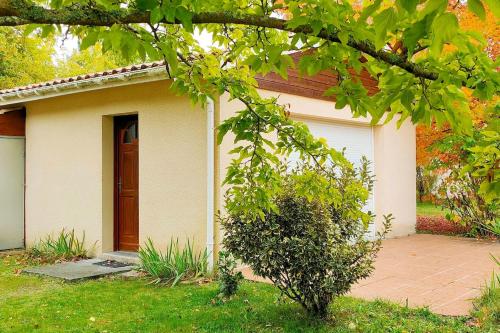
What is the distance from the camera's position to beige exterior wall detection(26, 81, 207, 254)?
7.75 m

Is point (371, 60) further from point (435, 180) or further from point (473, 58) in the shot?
point (435, 180)

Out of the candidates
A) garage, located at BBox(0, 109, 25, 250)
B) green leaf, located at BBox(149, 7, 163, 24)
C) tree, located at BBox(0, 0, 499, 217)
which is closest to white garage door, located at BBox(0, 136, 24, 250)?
garage, located at BBox(0, 109, 25, 250)

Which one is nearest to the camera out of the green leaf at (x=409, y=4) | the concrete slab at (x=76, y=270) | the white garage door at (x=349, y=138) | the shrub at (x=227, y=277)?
the green leaf at (x=409, y=4)

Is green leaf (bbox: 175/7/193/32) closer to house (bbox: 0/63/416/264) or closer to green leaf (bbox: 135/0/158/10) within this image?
green leaf (bbox: 135/0/158/10)

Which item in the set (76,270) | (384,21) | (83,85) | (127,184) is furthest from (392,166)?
(384,21)

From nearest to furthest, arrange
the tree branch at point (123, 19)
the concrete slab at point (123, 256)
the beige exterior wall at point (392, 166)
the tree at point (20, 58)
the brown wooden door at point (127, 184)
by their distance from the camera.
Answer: the tree branch at point (123, 19) → the concrete slab at point (123, 256) → the brown wooden door at point (127, 184) → the beige exterior wall at point (392, 166) → the tree at point (20, 58)

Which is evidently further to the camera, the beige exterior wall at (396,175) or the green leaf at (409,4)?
the beige exterior wall at (396,175)

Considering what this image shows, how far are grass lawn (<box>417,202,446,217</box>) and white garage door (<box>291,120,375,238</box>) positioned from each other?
15.3ft

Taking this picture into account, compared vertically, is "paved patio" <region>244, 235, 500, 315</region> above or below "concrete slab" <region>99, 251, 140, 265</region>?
below

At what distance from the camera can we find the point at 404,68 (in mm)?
2311

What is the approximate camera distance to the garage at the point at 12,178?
1015 cm

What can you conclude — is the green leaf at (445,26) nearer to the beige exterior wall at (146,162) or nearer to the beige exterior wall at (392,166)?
the beige exterior wall at (146,162)

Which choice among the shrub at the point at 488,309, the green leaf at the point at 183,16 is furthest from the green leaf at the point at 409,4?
the shrub at the point at 488,309

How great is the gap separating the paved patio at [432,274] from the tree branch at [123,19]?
3907mm
